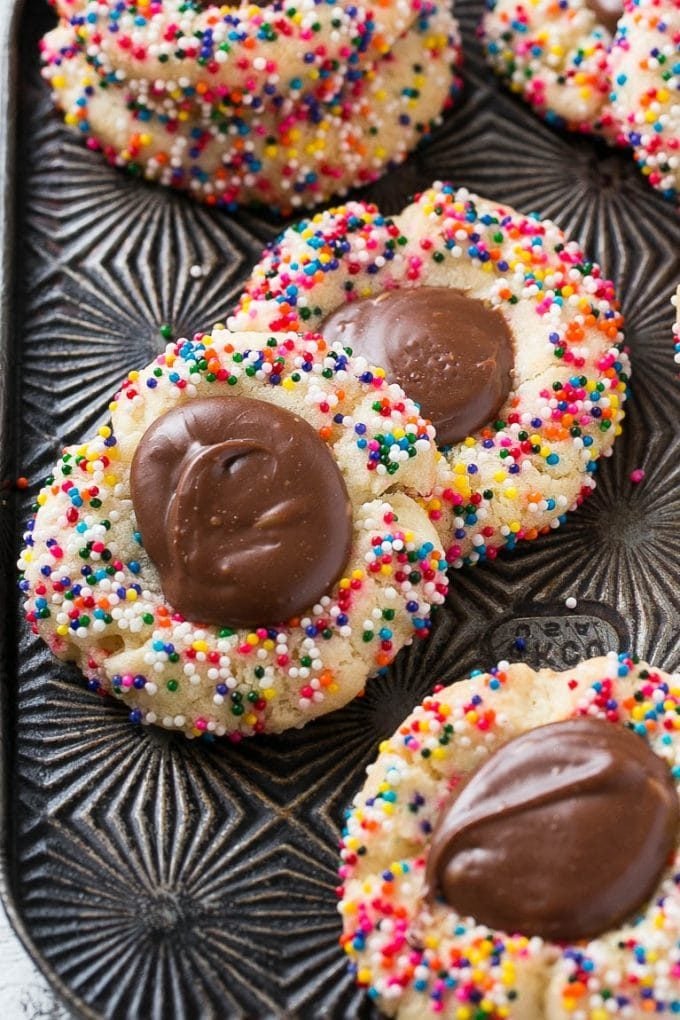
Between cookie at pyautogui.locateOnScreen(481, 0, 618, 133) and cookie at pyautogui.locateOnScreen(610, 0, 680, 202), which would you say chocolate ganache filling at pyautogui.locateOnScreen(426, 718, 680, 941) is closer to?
cookie at pyautogui.locateOnScreen(610, 0, 680, 202)

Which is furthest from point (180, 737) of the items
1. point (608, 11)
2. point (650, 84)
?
point (608, 11)

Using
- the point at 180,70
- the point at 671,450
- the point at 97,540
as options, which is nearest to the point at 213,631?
the point at 97,540

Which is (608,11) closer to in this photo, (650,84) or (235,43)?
(650,84)

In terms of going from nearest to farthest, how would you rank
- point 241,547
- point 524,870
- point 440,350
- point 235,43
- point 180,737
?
point 524,870 < point 241,547 < point 180,737 < point 440,350 < point 235,43

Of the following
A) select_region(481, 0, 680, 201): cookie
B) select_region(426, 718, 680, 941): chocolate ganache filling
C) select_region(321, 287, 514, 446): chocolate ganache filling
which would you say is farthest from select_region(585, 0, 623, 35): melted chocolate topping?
select_region(426, 718, 680, 941): chocolate ganache filling

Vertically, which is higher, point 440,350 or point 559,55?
point 559,55

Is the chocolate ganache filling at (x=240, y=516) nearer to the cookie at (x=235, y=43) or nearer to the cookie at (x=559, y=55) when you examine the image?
the cookie at (x=235, y=43)
